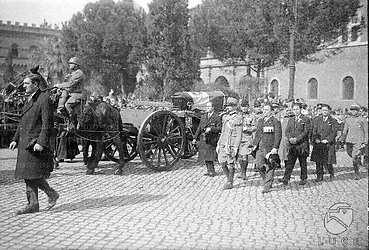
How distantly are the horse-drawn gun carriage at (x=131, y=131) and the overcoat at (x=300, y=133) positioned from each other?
6.32 ft

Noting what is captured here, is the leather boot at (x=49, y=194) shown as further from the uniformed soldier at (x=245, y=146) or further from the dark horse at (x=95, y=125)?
the uniformed soldier at (x=245, y=146)

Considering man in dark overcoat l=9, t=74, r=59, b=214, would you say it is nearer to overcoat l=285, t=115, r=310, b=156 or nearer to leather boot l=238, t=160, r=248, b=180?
leather boot l=238, t=160, r=248, b=180

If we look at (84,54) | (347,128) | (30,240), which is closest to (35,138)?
(30,240)

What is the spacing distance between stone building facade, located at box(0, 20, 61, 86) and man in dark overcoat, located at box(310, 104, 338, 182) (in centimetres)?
593

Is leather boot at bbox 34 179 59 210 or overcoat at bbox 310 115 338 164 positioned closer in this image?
leather boot at bbox 34 179 59 210

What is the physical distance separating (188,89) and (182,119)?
8.42 feet

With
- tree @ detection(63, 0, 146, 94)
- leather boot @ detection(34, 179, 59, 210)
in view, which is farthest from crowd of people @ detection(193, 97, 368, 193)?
tree @ detection(63, 0, 146, 94)

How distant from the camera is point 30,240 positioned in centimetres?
478

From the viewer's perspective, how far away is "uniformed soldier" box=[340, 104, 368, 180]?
762 cm

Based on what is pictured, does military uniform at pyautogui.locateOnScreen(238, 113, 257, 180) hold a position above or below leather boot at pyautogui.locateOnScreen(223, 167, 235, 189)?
above

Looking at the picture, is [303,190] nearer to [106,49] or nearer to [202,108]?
[202,108]

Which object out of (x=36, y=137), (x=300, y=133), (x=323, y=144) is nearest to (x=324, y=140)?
(x=323, y=144)

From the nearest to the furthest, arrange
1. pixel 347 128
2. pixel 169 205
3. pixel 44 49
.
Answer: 1. pixel 169 205
2. pixel 347 128
3. pixel 44 49

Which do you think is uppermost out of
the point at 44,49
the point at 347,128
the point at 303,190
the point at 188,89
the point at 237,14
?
the point at 237,14
